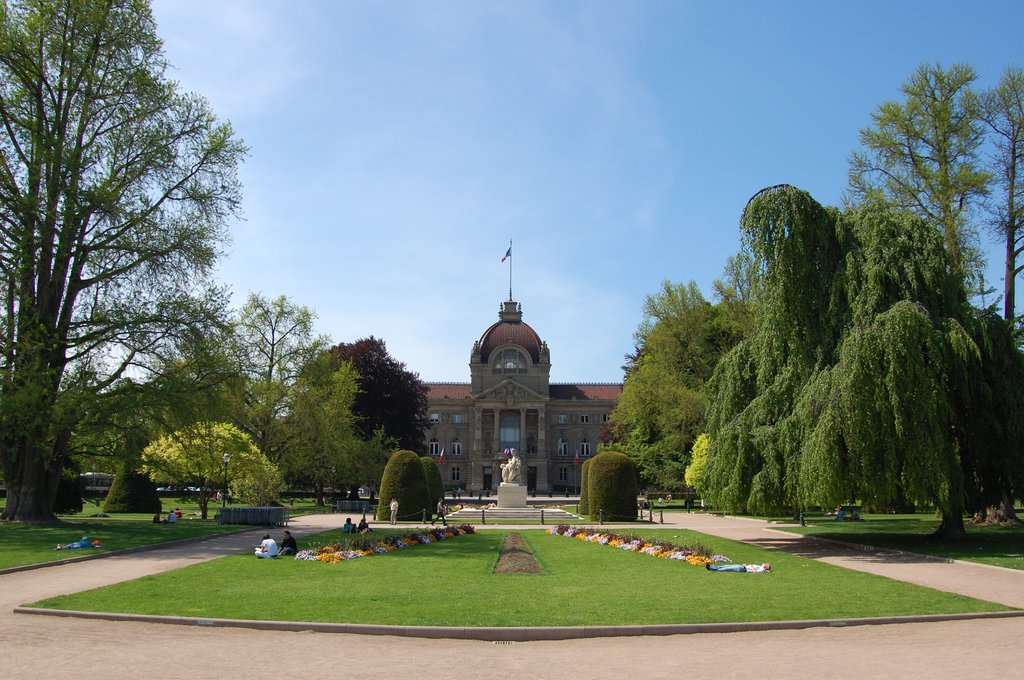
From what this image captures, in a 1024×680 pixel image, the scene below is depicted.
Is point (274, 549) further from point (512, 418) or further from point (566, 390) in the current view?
point (566, 390)

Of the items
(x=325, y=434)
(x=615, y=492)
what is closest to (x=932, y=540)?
(x=615, y=492)

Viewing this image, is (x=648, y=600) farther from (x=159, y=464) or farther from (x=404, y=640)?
(x=159, y=464)

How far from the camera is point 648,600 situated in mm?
12773

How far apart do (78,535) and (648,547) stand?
16.8 m

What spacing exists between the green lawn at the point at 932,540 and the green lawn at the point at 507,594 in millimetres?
4385

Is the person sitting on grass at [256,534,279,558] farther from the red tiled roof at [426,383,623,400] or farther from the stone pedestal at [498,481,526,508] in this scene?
the red tiled roof at [426,383,623,400]

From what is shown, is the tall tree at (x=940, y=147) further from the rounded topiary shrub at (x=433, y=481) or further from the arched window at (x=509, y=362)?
the arched window at (x=509, y=362)

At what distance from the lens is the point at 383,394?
64.7 m

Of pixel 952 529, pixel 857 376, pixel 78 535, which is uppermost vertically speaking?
pixel 857 376

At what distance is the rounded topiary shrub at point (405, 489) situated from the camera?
35.1 meters

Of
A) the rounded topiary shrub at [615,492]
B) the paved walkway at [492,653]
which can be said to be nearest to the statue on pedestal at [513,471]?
the rounded topiary shrub at [615,492]

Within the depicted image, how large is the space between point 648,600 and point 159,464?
23.5 meters

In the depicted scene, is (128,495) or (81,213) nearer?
(81,213)

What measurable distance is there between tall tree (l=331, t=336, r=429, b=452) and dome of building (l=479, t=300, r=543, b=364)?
111ft
